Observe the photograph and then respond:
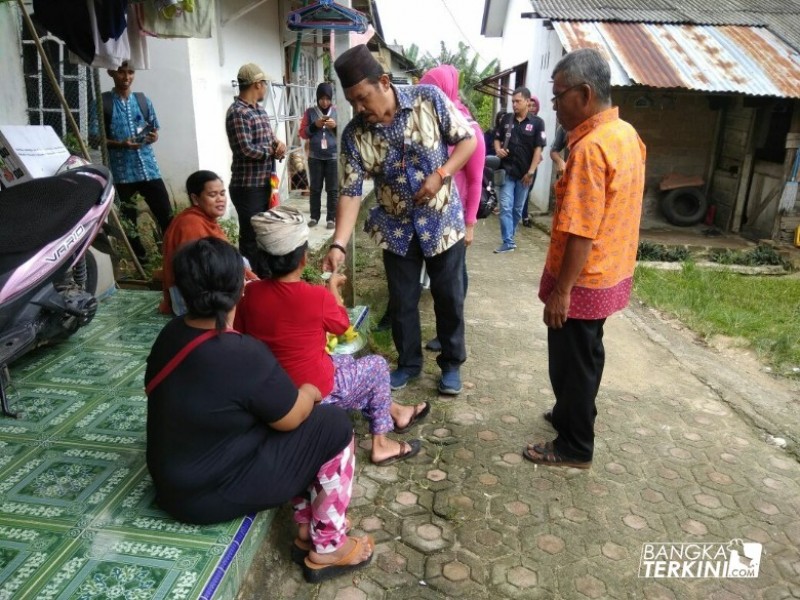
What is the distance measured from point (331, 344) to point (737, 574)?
2238 mm

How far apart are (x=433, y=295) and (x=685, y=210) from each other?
26.4ft

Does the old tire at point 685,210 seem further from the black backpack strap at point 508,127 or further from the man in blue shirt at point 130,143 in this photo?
the man in blue shirt at point 130,143

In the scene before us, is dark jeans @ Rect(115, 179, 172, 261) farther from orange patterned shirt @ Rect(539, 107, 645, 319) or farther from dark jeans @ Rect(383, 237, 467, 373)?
orange patterned shirt @ Rect(539, 107, 645, 319)

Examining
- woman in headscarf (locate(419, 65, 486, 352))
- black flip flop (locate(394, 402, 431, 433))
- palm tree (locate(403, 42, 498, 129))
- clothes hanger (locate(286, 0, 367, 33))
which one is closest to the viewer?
black flip flop (locate(394, 402, 431, 433))

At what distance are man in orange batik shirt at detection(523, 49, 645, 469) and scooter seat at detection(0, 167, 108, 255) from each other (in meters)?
2.37

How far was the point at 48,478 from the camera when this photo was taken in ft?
7.55

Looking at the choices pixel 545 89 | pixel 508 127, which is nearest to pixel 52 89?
pixel 508 127

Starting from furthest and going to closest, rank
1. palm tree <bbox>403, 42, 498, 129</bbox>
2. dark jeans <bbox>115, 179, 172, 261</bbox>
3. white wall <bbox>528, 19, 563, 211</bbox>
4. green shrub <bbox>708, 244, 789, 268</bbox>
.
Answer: palm tree <bbox>403, 42, 498, 129</bbox> < white wall <bbox>528, 19, 563, 211</bbox> < green shrub <bbox>708, 244, 789, 268</bbox> < dark jeans <bbox>115, 179, 172, 261</bbox>

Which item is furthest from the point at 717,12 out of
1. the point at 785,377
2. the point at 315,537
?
Result: the point at 315,537

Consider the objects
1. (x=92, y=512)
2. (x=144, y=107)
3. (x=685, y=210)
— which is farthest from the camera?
(x=685, y=210)

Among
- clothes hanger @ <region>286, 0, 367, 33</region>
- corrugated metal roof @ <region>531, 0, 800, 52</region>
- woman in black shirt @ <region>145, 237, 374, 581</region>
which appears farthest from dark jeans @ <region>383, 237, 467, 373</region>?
corrugated metal roof @ <region>531, 0, 800, 52</region>

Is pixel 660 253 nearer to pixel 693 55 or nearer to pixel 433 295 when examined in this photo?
pixel 693 55

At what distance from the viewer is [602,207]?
7.86 ft

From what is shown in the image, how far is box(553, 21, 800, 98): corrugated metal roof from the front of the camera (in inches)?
301
